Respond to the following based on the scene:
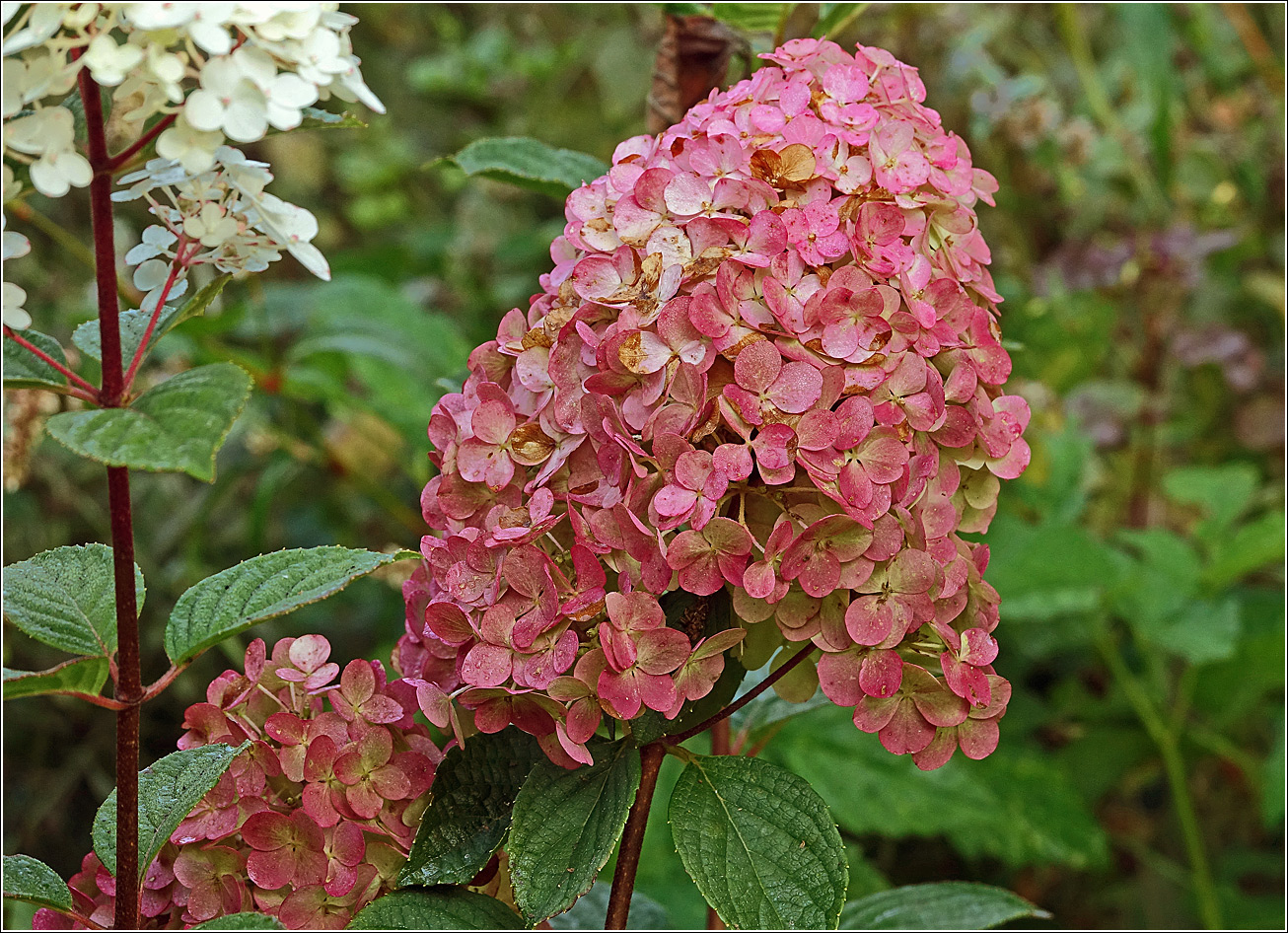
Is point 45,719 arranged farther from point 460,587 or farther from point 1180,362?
point 1180,362

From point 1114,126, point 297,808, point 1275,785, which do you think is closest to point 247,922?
point 297,808

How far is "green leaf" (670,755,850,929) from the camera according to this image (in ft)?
1.86

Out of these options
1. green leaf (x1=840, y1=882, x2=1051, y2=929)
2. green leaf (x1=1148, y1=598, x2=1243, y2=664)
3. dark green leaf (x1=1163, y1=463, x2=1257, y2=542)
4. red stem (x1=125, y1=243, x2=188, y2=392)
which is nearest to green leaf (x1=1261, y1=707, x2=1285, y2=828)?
green leaf (x1=1148, y1=598, x2=1243, y2=664)

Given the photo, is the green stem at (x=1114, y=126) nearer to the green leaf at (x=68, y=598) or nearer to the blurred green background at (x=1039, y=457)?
the blurred green background at (x=1039, y=457)

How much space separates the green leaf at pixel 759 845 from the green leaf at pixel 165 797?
24 cm

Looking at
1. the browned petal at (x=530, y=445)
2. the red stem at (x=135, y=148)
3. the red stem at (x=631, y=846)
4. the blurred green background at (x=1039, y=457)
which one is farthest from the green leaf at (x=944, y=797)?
the red stem at (x=135, y=148)

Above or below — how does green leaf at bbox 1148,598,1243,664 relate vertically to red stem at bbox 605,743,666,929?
above

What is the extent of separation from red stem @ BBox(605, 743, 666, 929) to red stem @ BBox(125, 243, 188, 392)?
33cm

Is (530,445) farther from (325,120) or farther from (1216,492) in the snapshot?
(1216,492)

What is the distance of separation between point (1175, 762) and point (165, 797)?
4.01ft

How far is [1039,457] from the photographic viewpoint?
1.59 metres

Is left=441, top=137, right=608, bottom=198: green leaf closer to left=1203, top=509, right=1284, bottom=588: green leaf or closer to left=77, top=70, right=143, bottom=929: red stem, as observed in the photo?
left=77, top=70, right=143, bottom=929: red stem

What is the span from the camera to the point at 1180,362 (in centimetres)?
192

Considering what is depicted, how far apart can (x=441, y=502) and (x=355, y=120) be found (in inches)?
7.9
